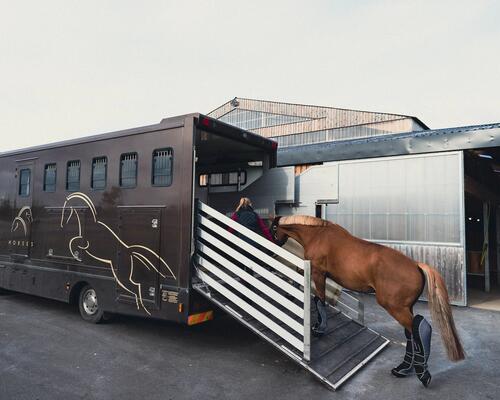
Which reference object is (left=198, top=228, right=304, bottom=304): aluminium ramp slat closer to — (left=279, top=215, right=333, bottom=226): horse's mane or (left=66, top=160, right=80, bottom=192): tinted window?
(left=279, top=215, right=333, bottom=226): horse's mane

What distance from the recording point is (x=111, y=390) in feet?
14.2

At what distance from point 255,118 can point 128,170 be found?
29.4 metres

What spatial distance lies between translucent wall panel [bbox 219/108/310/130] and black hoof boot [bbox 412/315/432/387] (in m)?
28.0

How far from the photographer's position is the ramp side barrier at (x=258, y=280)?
472cm

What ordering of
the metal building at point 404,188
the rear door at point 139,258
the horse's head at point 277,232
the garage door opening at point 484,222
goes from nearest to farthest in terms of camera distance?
the rear door at point 139,258 < the horse's head at point 277,232 < the metal building at point 404,188 < the garage door opening at point 484,222

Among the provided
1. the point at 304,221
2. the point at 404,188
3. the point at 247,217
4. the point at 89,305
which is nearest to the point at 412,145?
the point at 404,188

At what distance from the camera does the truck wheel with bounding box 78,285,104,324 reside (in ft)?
22.2

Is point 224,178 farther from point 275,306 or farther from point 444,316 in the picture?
point 444,316

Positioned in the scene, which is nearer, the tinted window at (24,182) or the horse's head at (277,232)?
the horse's head at (277,232)

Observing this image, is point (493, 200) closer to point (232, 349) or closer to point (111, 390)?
point (232, 349)

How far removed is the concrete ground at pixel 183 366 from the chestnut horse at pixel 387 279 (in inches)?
19.5

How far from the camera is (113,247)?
6.27 m

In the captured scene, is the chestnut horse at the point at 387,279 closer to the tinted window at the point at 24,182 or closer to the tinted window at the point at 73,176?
the tinted window at the point at 73,176

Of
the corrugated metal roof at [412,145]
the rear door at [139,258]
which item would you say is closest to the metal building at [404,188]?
the corrugated metal roof at [412,145]
